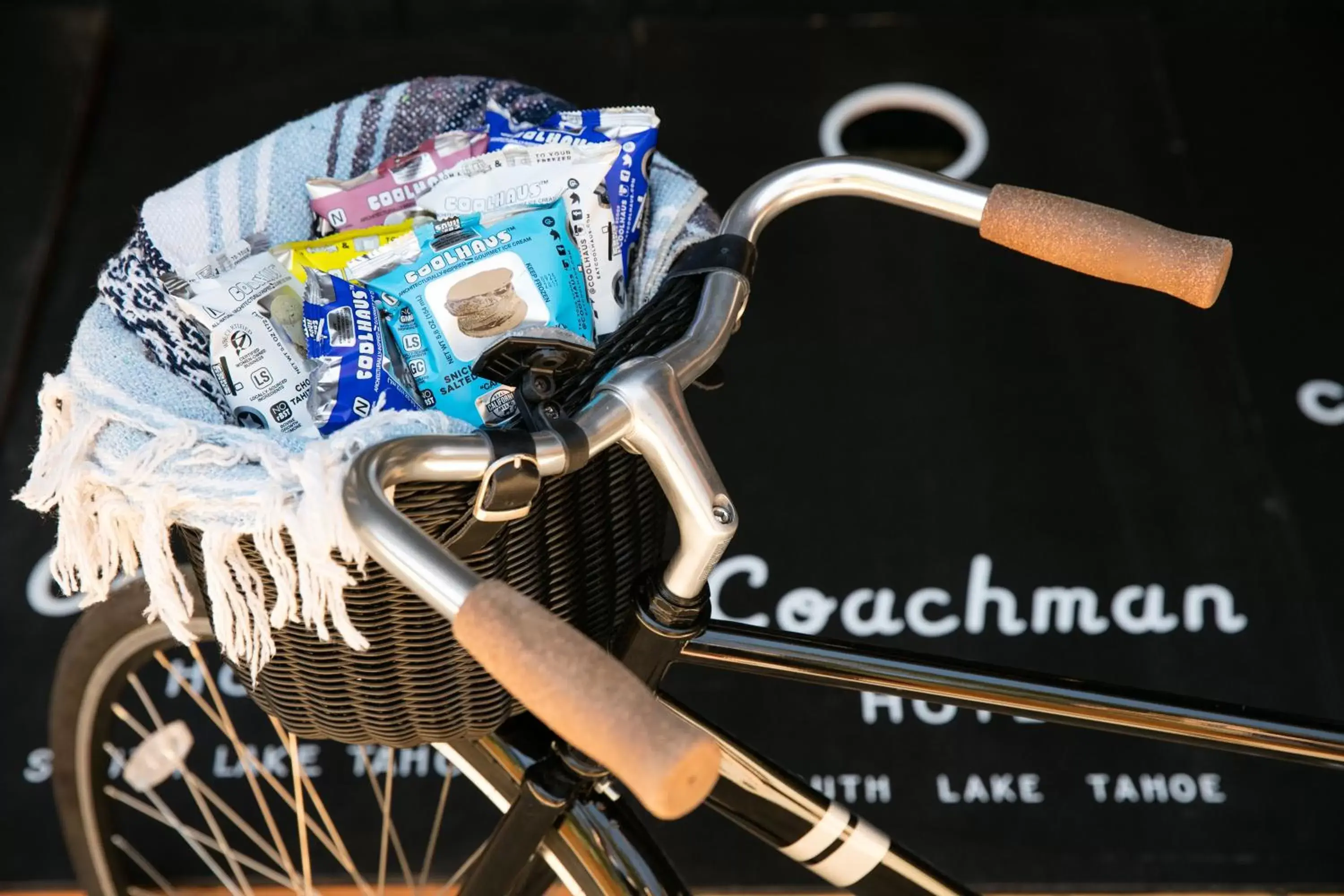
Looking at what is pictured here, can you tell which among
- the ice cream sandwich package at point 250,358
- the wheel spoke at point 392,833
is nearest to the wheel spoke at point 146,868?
the wheel spoke at point 392,833

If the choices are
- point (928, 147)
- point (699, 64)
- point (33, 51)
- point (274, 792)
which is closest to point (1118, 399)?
point (928, 147)

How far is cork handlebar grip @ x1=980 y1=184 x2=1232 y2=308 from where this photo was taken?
805 millimetres

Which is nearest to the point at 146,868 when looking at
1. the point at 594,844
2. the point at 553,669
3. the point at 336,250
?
the point at 594,844

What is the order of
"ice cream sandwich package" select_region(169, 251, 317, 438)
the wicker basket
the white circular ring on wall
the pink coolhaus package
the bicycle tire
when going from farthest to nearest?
the white circular ring on wall → the bicycle tire → the pink coolhaus package → "ice cream sandwich package" select_region(169, 251, 317, 438) → the wicker basket

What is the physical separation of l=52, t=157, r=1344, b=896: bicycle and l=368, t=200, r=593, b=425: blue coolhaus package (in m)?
0.10

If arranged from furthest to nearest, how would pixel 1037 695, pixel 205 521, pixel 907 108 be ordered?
pixel 907 108
pixel 1037 695
pixel 205 521

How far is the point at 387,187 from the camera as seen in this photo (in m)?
1.01

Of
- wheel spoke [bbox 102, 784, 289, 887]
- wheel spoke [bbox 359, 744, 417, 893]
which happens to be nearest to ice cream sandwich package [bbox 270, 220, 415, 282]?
wheel spoke [bbox 359, 744, 417, 893]

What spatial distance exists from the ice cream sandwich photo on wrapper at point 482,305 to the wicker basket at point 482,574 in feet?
0.37

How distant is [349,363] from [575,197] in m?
0.20

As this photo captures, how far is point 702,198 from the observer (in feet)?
3.22

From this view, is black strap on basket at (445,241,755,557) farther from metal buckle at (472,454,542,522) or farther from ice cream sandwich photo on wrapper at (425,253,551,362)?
ice cream sandwich photo on wrapper at (425,253,551,362)

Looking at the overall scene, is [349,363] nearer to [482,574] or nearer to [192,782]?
[482,574]

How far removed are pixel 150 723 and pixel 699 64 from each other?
1.39 meters
